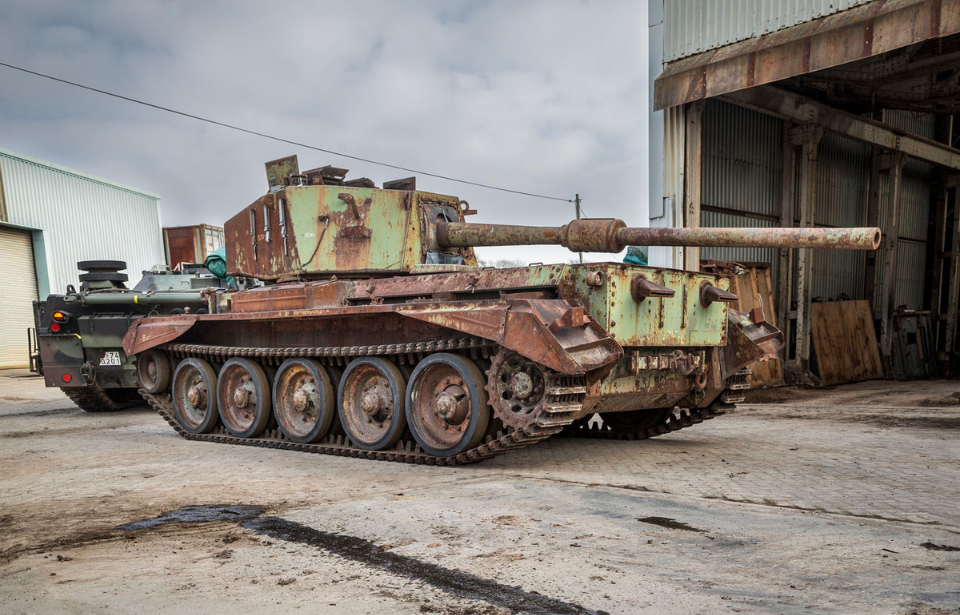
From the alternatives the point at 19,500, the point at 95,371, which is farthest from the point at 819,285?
the point at 19,500

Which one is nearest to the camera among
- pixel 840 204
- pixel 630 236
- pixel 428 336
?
pixel 630 236

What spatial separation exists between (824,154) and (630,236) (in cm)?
1225

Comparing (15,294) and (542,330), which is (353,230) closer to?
(542,330)

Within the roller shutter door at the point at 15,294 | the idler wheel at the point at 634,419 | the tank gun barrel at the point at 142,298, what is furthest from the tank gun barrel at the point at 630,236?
the roller shutter door at the point at 15,294

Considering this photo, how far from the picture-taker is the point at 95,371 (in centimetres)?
1205

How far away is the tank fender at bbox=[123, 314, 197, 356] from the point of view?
31.4 ft

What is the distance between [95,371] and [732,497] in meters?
10.1

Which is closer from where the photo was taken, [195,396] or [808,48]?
[195,396]

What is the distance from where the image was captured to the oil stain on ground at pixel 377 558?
3408mm

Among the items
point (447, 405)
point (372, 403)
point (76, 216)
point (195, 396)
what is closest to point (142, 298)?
point (195, 396)

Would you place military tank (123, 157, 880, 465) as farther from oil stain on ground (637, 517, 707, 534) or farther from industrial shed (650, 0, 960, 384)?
industrial shed (650, 0, 960, 384)

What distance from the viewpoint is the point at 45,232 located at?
24.8 meters

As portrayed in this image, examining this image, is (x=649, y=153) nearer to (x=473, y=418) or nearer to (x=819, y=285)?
(x=819, y=285)

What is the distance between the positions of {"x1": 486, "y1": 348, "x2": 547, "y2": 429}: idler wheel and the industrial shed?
7.24m
